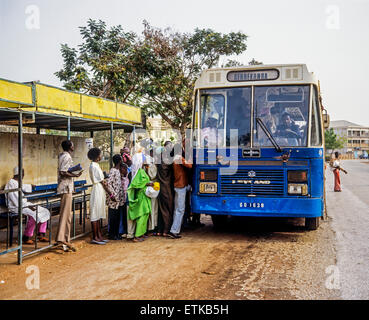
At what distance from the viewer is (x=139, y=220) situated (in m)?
7.08

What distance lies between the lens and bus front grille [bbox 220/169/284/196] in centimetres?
675

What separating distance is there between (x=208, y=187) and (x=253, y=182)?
0.86 m

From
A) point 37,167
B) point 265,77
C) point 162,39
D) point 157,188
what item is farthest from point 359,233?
point 162,39

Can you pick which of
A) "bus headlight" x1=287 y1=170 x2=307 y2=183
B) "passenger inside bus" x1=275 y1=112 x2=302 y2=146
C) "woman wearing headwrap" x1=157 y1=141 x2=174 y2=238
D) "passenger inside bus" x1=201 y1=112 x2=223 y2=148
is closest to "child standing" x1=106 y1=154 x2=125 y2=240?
"woman wearing headwrap" x1=157 y1=141 x2=174 y2=238

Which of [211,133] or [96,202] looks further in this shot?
[211,133]

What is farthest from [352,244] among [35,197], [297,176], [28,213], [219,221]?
[28,213]

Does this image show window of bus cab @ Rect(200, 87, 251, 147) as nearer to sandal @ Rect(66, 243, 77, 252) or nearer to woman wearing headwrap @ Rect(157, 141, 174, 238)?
woman wearing headwrap @ Rect(157, 141, 174, 238)

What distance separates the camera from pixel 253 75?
718 centimetres

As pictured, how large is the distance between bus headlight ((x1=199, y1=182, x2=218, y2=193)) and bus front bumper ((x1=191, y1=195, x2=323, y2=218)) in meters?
0.15

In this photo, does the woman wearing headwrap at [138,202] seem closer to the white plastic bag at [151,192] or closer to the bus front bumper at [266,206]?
the white plastic bag at [151,192]

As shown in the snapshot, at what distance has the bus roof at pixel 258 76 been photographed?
22.9ft

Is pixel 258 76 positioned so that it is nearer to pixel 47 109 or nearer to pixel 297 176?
pixel 297 176
